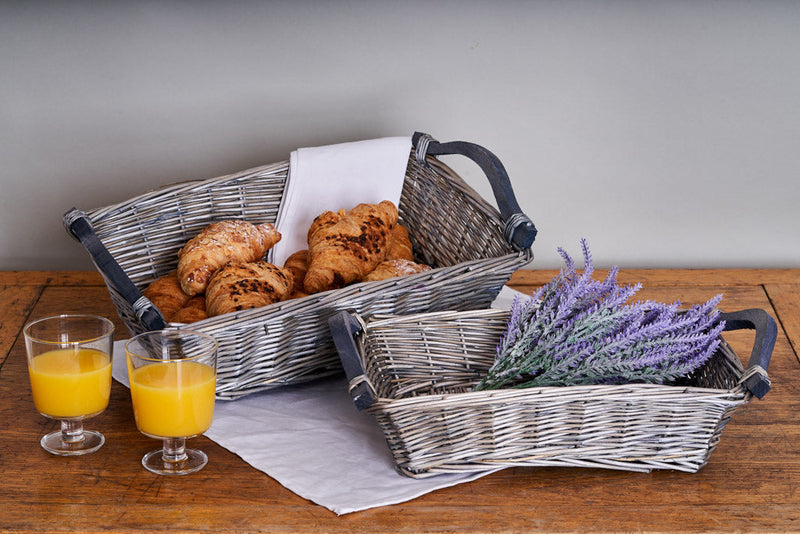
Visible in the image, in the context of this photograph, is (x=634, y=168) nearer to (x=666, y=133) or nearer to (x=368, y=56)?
(x=666, y=133)

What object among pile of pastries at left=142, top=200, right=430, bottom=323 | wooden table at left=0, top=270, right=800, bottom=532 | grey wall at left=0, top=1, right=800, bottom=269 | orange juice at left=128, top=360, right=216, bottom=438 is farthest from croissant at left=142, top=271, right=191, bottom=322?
grey wall at left=0, top=1, right=800, bottom=269

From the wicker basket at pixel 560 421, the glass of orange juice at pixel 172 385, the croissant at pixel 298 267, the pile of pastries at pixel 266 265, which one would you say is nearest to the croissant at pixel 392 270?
the pile of pastries at pixel 266 265

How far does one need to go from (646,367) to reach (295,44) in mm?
876

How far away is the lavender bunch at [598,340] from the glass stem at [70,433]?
478 millimetres

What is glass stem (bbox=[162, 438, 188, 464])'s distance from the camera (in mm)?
929

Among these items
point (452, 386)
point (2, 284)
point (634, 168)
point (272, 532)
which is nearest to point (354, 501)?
point (272, 532)

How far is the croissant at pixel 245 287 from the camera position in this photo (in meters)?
1.05

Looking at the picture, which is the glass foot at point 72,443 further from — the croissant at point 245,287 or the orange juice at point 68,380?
the croissant at point 245,287

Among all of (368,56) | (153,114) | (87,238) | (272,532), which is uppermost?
(368,56)

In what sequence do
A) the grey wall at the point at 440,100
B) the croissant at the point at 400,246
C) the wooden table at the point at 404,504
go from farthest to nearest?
the grey wall at the point at 440,100 → the croissant at the point at 400,246 → the wooden table at the point at 404,504

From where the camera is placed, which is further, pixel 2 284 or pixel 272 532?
pixel 2 284

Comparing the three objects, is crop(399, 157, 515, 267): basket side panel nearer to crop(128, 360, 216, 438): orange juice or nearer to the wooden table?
the wooden table

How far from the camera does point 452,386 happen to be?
3.47 feet

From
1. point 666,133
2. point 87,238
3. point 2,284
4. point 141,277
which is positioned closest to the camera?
point 87,238
